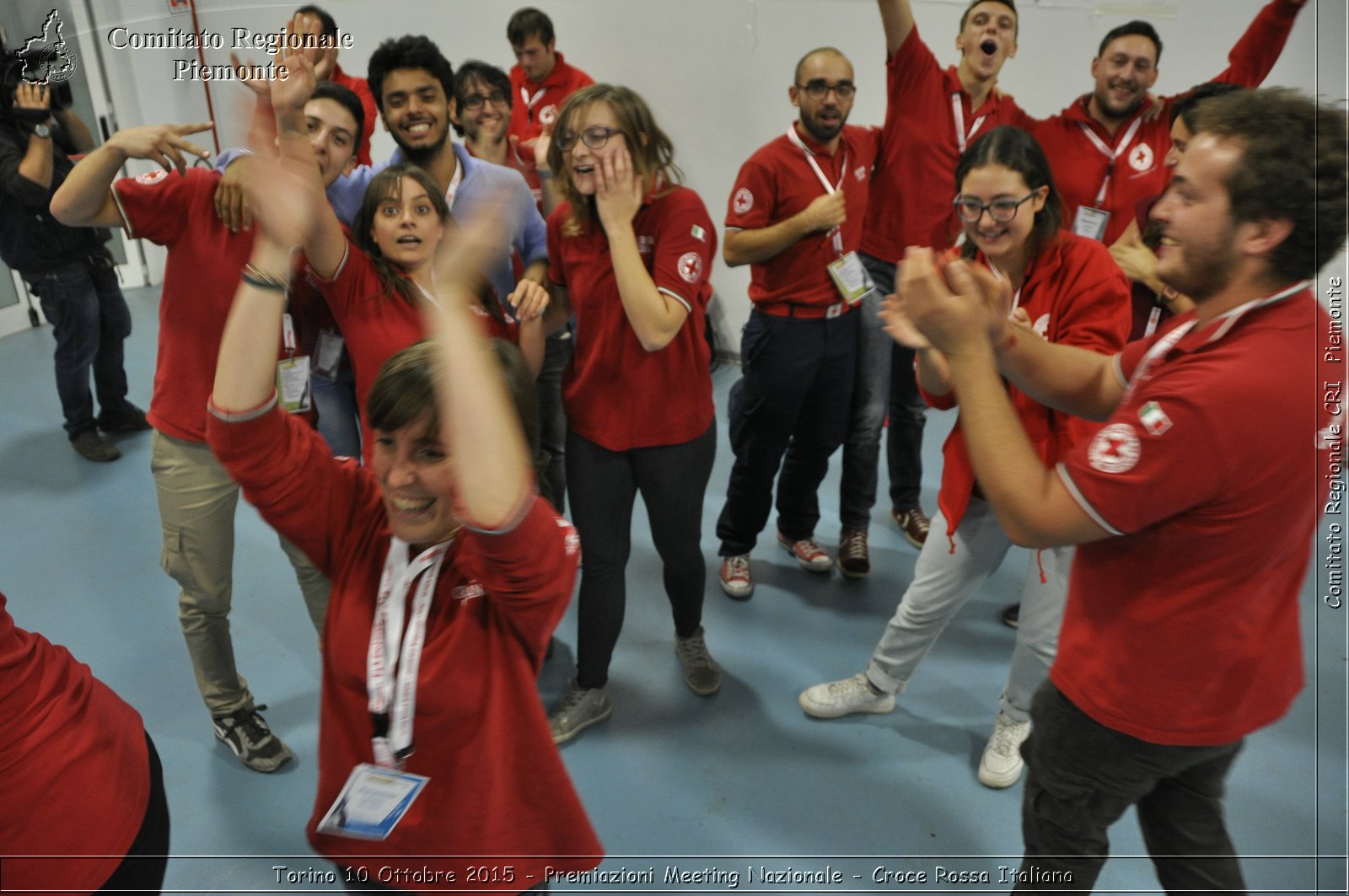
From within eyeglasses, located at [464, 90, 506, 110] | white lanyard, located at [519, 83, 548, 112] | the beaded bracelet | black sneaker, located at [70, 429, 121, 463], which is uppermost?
white lanyard, located at [519, 83, 548, 112]

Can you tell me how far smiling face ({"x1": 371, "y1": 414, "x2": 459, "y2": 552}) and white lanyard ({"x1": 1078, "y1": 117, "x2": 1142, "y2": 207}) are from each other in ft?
9.34

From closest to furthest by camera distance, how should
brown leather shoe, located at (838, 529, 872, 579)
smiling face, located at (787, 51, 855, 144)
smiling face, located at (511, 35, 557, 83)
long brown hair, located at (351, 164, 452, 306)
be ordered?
long brown hair, located at (351, 164, 452, 306) → smiling face, located at (787, 51, 855, 144) → brown leather shoe, located at (838, 529, 872, 579) → smiling face, located at (511, 35, 557, 83)

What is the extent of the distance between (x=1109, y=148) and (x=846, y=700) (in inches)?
85.6

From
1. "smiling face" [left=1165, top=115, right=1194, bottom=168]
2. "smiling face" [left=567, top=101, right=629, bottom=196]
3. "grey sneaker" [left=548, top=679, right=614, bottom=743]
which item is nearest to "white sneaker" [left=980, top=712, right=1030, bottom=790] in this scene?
"grey sneaker" [left=548, top=679, right=614, bottom=743]

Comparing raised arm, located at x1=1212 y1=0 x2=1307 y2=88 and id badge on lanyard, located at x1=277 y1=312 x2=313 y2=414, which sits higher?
raised arm, located at x1=1212 y1=0 x2=1307 y2=88

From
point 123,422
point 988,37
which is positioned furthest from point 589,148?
point 123,422

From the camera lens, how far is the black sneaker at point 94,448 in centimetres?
420

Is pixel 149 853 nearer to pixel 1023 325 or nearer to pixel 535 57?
pixel 1023 325

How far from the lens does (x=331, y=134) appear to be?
8.04 ft

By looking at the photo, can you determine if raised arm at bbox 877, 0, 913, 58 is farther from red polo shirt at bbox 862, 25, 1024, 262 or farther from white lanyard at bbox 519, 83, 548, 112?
white lanyard at bbox 519, 83, 548, 112

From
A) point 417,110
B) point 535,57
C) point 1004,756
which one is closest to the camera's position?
point 1004,756

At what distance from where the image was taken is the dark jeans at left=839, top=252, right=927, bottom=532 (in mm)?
3152

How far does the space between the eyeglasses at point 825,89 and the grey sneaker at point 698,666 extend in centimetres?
176

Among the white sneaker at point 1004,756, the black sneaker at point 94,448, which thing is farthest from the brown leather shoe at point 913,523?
the black sneaker at point 94,448
